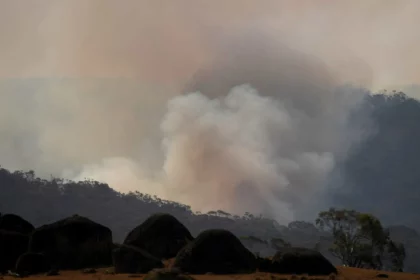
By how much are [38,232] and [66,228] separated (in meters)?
1.92

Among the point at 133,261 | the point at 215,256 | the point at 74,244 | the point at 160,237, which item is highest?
the point at 160,237

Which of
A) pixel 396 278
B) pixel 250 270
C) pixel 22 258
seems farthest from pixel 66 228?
pixel 396 278

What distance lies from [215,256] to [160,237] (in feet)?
26.6

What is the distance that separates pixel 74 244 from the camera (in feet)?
98.6

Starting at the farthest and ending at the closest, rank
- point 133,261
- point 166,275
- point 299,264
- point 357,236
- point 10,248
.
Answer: point 357,236 → point 10,248 → point 299,264 → point 133,261 → point 166,275

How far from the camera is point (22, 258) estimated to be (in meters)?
26.8

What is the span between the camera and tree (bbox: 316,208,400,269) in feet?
201

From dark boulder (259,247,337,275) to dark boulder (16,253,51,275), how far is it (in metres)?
12.7

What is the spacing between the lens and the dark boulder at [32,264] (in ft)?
86.4

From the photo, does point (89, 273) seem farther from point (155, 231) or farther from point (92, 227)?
point (155, 231)

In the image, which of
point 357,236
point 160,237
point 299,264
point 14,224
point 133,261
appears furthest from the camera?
point 357,236

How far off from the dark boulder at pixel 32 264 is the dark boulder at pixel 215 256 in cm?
792

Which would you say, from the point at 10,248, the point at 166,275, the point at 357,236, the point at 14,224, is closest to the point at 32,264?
the point at 10,248

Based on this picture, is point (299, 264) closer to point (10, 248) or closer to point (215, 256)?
point (215, 256)
